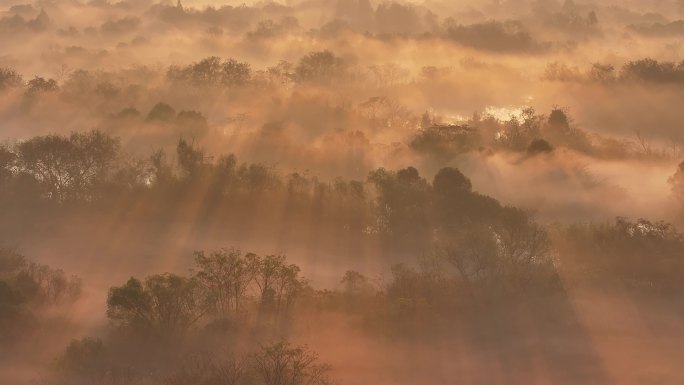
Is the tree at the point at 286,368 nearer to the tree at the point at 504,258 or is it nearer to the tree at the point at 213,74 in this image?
the tree at the point at 504,258

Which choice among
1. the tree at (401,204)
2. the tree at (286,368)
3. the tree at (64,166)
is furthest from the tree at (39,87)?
the tree at (286,368)

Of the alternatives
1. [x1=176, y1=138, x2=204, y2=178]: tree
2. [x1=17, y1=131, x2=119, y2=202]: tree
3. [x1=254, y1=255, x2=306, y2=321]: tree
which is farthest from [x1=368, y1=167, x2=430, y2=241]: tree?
[x1=17, y1=131, x2=119, y2=202]: tree

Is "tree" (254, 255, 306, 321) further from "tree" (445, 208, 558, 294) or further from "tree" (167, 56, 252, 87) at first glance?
"tree" (167, 56, 252, 87)

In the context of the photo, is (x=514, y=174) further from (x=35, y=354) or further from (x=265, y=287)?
(x=35, y=354)

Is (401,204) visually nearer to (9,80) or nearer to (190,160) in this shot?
(190,160)

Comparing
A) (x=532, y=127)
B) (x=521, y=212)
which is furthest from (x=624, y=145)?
(x=521, y=212)

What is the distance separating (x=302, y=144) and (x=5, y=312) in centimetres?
5662

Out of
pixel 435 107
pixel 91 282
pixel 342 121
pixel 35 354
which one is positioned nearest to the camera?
pixel 35 354

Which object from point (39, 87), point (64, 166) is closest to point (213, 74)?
point (39, 87)

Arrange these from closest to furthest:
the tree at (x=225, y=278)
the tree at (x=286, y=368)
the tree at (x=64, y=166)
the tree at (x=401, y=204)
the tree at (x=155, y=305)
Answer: the tree at (x=286, y=368) < the tree at (x=155, y=305) < the tree at (x=225, y=278) < the tree at (x=401, y=204) < the tree at (x=64, y=166)

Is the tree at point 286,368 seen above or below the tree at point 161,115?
below

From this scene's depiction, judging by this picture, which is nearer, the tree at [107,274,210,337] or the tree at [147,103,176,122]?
the tree at [107,274,210,337]

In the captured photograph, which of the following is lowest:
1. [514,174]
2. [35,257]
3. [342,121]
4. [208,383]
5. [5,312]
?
[208,383]

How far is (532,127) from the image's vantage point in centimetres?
9556
